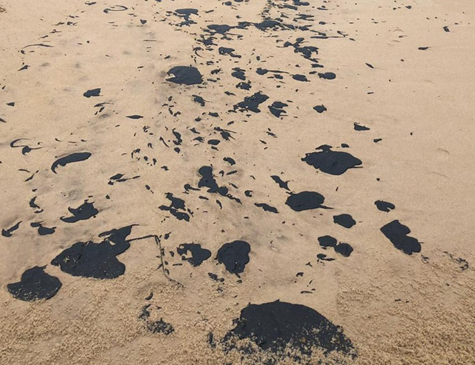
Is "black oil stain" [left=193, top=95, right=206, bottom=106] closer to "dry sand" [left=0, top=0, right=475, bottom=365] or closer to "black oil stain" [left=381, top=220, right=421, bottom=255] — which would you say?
"dry sand" [left=0, top=0, right=475, bottom=365]

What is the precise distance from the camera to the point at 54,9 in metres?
4.73

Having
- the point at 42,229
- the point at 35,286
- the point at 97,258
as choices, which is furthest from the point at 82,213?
the point at 35,286

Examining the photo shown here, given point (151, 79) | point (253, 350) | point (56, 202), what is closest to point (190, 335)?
point (253, 350)

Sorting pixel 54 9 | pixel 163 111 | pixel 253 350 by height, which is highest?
pixel 54 9

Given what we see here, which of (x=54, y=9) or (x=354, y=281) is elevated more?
(x=54, y=9)

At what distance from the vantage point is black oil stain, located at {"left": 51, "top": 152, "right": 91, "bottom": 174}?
8.62 feet

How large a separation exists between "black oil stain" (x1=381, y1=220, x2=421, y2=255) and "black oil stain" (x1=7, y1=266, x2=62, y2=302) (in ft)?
5.88

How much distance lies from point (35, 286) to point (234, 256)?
1.02 metres

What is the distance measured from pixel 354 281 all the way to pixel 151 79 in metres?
2.56

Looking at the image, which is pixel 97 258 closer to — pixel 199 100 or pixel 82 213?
pixel 82 213

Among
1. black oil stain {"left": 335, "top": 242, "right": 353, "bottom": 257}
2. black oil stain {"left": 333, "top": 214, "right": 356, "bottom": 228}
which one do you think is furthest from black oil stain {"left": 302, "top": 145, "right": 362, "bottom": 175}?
black oil stain {"left": 335, "top": 242, "right": 353, "bottom": 257}

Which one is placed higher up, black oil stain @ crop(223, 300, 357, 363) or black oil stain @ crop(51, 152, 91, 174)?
black oil stain @ crop(51, 152, 91, 174)

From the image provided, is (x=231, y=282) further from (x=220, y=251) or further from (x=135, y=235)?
(x=135, y=235)

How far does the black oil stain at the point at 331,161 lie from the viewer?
8.57 ft
